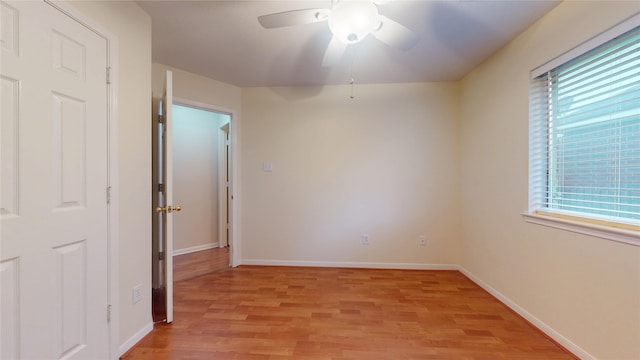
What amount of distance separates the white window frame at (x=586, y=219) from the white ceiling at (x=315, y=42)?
15.6 inches

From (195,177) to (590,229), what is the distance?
14.9ft

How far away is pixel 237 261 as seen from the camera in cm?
329

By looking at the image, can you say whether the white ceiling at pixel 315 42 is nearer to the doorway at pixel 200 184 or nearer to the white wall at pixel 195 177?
the doorway at pixel 200 184

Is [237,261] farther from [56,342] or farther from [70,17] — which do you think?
[70,17]

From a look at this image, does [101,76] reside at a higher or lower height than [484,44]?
lower

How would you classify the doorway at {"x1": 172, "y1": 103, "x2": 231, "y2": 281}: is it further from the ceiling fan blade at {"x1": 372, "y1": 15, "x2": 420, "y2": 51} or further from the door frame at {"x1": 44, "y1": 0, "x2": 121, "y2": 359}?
the ceiling fan blade at {"x1": 372, "y1": 15, "x2": 420, "y2": 51}

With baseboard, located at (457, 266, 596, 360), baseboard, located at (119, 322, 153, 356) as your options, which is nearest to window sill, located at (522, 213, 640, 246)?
baseboard, located at (457, 266, 596, 360)

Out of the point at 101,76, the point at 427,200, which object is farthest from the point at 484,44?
the point at 101,76

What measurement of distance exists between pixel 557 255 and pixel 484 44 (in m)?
1.83

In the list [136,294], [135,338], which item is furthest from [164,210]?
[135,338]

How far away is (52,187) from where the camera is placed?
121 cm

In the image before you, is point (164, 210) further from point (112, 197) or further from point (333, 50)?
point (333, 50)

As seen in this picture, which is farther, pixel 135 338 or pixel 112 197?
pixel 135 338

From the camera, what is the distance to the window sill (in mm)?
1291
